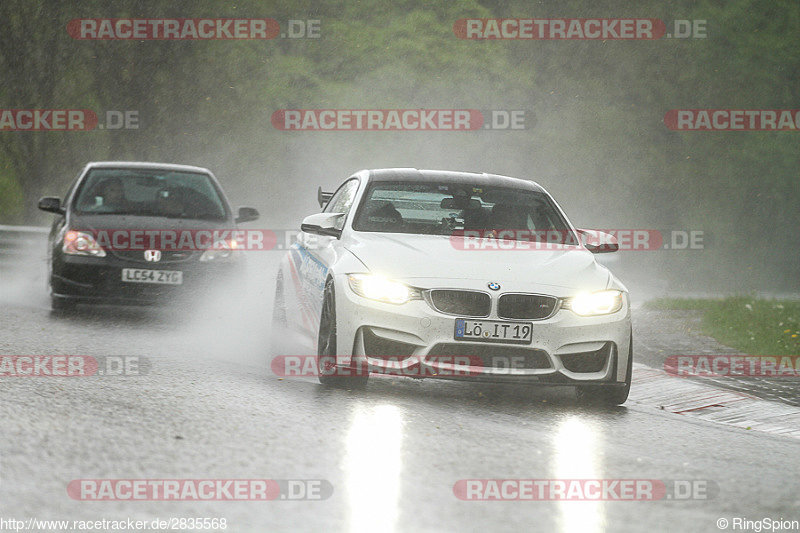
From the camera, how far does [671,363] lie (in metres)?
11.6

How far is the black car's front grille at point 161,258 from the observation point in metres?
13.4

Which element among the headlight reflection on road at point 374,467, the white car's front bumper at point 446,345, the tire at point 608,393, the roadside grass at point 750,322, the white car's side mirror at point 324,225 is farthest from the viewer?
the roadside grass at point 750,322

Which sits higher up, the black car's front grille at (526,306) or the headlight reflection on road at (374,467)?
the black car's front grille at (526,306)

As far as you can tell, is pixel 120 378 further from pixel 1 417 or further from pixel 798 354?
pixel 798 354

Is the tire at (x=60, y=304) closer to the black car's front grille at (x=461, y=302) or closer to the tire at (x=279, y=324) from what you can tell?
the tire at (x=279, y=324)

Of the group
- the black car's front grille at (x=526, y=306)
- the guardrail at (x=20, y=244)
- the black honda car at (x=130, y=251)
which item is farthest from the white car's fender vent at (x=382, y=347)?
the guardrail at (x=20, y=244)

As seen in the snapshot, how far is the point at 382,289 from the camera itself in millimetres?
8562

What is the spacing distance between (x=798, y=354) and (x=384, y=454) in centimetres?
666

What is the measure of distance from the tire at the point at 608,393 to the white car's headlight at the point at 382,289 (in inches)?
56.0

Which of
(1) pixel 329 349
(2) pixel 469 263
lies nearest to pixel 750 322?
(2) pixel 469 263

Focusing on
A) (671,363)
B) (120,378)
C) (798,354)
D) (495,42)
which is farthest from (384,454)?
(495,42)

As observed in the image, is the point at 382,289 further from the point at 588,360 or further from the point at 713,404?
the point at 713,404

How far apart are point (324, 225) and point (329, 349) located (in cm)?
128

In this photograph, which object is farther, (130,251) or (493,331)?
(130,251)
